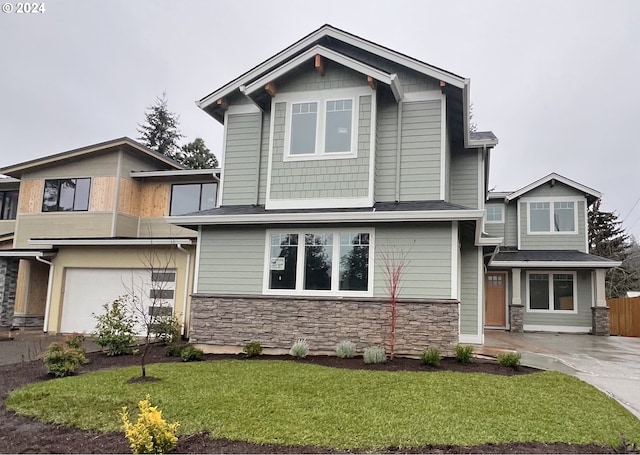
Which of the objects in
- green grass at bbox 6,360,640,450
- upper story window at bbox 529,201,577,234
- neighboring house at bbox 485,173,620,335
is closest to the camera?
green grass at bbox 6,360,640,450

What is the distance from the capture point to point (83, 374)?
851 centimetres

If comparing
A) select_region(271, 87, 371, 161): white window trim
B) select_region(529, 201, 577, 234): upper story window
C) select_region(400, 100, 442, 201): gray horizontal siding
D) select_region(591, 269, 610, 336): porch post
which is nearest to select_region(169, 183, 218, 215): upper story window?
select_region(271, 87, 371, 161): white window trim

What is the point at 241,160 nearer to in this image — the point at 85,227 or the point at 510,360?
the point at 510,360

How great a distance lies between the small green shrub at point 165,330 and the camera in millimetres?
11949

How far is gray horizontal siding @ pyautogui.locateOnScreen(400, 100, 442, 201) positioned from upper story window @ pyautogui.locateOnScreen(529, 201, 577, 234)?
12.5 metres

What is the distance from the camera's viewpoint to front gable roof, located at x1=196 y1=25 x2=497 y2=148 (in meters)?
10.8

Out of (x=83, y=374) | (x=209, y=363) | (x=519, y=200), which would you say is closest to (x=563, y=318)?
(x=519, y=200)

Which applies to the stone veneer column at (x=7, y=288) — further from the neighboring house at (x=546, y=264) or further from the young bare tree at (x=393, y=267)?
the neighboring house at (x=546, y=264)

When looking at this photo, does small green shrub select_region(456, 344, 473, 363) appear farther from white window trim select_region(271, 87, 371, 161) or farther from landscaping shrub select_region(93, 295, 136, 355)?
landscaping shrub select_region(93, 295, 136, 355)

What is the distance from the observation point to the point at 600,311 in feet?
62.6

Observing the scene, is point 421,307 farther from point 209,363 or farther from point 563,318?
point 563,318

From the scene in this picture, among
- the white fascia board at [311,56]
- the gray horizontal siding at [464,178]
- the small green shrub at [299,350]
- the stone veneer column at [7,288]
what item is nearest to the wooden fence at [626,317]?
the gray horizontal siding at [464,178]

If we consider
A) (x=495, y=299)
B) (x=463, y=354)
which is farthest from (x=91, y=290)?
(x=495, y=299)

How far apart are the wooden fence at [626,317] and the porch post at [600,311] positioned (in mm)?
1981
